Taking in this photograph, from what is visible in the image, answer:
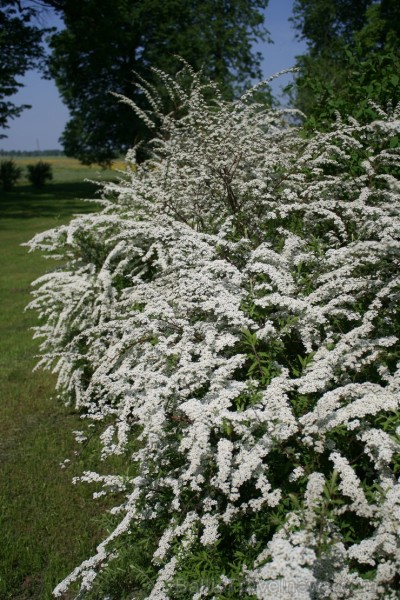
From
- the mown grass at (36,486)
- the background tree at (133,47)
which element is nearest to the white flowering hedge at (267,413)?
the mown grass at (36,486)

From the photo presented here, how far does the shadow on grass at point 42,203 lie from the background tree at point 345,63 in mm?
9979

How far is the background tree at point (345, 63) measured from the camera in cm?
497

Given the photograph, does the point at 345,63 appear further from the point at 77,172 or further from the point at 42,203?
the point at 77,172

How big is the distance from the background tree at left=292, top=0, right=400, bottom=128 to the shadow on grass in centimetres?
998

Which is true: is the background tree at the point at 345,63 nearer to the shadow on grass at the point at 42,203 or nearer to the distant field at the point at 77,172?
the distant field at the point at 77,172

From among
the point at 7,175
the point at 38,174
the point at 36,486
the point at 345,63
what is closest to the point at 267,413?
the point at 36,486

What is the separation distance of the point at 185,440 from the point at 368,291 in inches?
49.2

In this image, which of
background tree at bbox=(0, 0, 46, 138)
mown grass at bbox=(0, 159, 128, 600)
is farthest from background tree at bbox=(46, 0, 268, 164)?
mown grass at bbox=(0, 159, 128, 600)

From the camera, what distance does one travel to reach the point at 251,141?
15.1 feet

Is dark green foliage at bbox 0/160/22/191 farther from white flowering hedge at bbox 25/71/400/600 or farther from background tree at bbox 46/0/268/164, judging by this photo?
white flowering hedge at bbox 25/71/400/600

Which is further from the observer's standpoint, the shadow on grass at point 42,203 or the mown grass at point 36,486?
the shadow on grass at point 42,203

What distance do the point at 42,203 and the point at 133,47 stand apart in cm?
1130

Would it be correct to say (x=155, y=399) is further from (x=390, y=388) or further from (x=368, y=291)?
(x=368, y=291)

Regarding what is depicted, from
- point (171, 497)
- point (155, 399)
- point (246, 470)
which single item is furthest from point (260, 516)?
point (155, 399)
